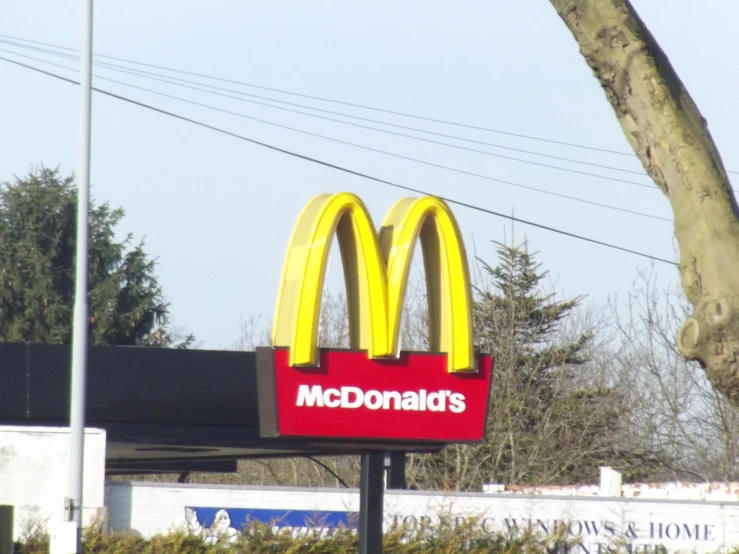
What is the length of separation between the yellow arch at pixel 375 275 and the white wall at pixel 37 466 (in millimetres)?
5907

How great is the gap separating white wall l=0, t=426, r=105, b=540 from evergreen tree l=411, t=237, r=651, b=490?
15442 millimetres

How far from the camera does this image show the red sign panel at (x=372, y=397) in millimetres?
10828

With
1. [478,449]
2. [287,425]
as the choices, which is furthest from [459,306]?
[478,449]

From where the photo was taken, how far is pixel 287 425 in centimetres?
1087

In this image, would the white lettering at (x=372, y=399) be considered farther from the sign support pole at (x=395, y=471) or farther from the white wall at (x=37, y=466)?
the sign support pole at (x=395, y=471)

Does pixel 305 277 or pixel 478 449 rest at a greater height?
pixel 305 277

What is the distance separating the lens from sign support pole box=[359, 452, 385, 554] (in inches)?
465

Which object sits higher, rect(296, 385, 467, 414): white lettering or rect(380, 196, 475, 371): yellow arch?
rect(380, 196, 475, 371): yellow arch

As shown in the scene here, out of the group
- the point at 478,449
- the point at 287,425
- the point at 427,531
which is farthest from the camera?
the point at 478,449

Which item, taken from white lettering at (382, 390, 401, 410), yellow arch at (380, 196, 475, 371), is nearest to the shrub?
white lettering at (382, 390, 401, 410)

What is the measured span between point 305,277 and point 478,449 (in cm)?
A: 2026

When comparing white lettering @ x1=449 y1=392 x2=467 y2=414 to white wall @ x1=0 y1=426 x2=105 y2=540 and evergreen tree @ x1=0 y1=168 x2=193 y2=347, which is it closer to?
white wall @ x1=0 y1=426 x2=105 y2=540

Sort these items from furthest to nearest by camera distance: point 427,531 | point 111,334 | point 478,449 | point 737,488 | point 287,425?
point 111,334 → point 478,449 → point 737,488 → point 427,531 → point 287,425

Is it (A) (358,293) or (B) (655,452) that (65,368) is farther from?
Result: (B) (655,452)
